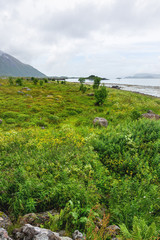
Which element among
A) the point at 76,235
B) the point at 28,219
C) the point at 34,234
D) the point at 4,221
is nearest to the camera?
the point at 34,234

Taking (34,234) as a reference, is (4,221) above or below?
below

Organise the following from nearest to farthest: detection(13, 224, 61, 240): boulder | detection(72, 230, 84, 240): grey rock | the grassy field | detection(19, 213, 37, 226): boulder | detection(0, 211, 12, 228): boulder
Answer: detection(13, 224, 61, 240): boulder, detection(72, 230, 84, 240): grey rock, detection(0, 211, 12, 228): boulder, detection(19, 213, 37, 226): boulder, the grassy field

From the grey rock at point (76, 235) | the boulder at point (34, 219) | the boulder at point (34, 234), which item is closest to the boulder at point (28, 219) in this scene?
the boulder at point (34, 219)

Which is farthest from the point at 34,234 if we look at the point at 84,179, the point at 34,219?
the point at 84,179

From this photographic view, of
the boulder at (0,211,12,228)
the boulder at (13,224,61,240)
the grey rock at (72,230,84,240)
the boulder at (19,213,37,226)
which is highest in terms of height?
the boulder at (13,224,61,240)

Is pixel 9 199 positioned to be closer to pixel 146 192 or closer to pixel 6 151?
pixel 6 151

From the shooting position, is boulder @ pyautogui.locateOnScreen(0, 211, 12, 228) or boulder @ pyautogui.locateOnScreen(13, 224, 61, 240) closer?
boulder @ pyautogui.locateOnScreen(13, 224, 61, 240)

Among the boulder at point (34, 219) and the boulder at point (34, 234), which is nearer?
the boulder at point (34, 234)

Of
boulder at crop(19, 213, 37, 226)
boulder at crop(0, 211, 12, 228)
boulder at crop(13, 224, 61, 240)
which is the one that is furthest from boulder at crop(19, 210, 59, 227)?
boulder at crop(13, 224, 61, 240)

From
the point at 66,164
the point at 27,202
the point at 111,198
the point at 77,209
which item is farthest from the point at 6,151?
the point at 111,198

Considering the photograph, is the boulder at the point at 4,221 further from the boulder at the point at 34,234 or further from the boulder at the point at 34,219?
the boulder at the point at 34,234

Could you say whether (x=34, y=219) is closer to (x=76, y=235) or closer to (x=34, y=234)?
(x=34, y=234)

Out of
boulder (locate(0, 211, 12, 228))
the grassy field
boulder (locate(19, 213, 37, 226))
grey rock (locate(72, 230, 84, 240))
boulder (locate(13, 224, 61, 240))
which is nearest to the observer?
boulder (locate(13, 224, 61, 240))

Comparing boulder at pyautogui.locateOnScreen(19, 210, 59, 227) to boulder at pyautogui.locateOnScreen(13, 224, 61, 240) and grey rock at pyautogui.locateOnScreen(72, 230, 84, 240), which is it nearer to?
boulder at pyautogui.locateOnScreen(13, 224, 61, 240)
